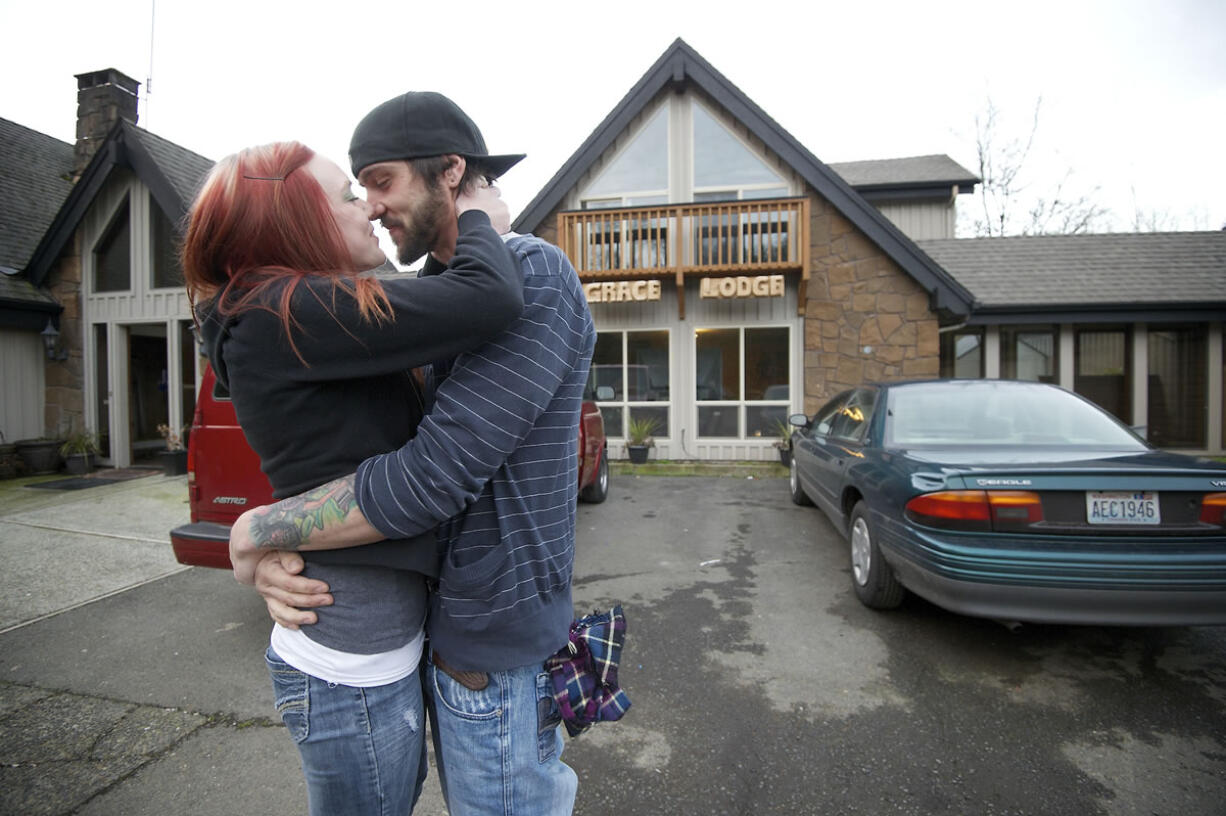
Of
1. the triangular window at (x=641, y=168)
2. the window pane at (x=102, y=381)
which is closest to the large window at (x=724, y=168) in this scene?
the triangular window at (x=641, y=168)

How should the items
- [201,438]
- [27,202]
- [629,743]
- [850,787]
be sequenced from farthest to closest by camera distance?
[27,202] < [201,438] < [629,743] < [850,787]

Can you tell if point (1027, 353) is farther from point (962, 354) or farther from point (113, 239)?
point (113, 239)

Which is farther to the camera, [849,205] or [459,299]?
[849,205]

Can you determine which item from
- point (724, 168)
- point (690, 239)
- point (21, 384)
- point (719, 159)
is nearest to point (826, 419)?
point (690, 239)

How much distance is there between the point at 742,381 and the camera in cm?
1127

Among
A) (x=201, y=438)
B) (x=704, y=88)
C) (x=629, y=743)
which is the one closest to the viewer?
(x=629, y=743)

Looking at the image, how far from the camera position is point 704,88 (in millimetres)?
10992

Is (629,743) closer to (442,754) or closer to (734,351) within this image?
(442,754)

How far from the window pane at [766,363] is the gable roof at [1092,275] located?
3.35m

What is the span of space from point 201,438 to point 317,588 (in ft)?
12.1

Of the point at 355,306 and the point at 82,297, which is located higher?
the point at 82,297

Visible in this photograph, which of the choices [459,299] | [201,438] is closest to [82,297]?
[201,438]

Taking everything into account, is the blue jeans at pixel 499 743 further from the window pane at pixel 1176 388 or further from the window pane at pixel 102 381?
the window pane at pixel 1176 388

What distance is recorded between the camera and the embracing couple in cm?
96
